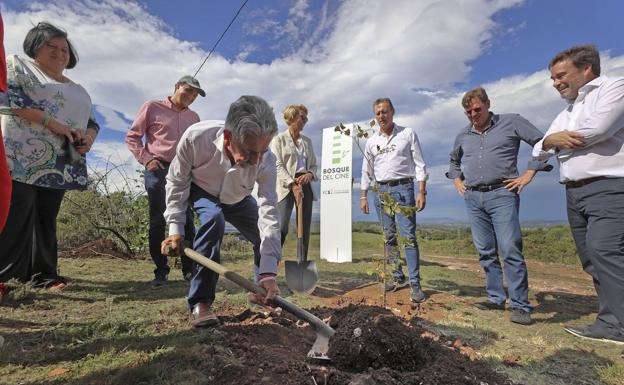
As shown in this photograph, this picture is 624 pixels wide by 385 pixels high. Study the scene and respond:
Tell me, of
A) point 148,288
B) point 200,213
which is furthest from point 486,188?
point 148,288

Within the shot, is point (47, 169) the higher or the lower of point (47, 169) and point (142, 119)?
the lower

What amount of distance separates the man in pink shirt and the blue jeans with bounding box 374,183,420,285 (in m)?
2.09

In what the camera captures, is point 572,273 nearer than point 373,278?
No

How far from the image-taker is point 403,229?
394 cm

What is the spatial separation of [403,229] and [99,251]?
4903mm

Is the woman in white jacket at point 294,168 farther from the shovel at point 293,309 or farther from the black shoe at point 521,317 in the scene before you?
the black shoe at point 521,317

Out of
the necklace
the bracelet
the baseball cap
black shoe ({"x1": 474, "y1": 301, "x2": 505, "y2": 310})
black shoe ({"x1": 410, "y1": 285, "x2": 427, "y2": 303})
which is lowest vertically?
black shoe ({"x1": 474, "y1": 301, "x2": 505, "y2": 310})

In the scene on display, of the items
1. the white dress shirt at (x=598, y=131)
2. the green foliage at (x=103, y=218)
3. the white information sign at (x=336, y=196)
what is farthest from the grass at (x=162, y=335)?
the white information sign at (x=336, y=196)

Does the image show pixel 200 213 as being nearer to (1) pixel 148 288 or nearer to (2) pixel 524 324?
(1) pixel 148 288

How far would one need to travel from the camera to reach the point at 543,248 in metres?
8.49

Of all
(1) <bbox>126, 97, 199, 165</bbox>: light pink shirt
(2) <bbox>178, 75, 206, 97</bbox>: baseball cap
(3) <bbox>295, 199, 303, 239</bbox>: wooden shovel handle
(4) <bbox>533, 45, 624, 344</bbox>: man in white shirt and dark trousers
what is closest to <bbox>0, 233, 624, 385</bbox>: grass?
(4) <bbox>533, 45, 624, 344</bbox>: man in white shirt and dark trousers

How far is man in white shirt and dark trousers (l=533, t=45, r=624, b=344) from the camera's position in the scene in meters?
2.51

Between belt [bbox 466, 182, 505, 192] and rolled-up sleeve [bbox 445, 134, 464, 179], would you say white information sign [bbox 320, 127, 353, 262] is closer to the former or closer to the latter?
rolled-up sleeve [bbox 445, 134, 464, 179]

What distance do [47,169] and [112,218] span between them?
3.92 m
